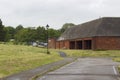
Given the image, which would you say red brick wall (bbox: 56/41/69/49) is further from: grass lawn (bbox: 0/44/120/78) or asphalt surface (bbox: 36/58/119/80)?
asphalt surface (bbox: 36/58/119/80)

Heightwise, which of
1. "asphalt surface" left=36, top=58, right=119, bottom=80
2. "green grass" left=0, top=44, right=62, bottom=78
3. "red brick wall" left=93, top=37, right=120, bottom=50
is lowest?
"asphalt surface" left=36, top=58, right=119, bottom=80

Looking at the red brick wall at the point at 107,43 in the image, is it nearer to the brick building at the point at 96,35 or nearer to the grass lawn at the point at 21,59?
the brick building at the point at 96,35

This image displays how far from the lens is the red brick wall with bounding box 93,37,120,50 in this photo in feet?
253

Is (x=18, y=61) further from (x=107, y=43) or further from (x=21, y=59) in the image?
(x=107, y=43)

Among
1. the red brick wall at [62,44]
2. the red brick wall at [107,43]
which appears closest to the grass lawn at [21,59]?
the red brick wall at [107,43]

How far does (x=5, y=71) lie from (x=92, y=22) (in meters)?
65.4

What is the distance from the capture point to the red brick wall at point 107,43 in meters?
77.1

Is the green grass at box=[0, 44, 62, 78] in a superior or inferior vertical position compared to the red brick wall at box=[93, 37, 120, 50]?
inferior

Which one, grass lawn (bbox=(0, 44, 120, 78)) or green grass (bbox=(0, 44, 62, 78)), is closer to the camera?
green grass (bbox=(0, 44, 62, 78))

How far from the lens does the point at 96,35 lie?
256 feet

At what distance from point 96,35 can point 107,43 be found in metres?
2.97

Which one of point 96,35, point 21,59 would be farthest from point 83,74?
point 96,35

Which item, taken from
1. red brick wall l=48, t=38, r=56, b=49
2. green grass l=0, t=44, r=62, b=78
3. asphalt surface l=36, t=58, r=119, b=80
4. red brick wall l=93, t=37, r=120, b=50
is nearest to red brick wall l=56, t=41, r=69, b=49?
red brick wall l=48, t=38, r=56, b=49

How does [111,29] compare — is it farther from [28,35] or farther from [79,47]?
[28,35]
